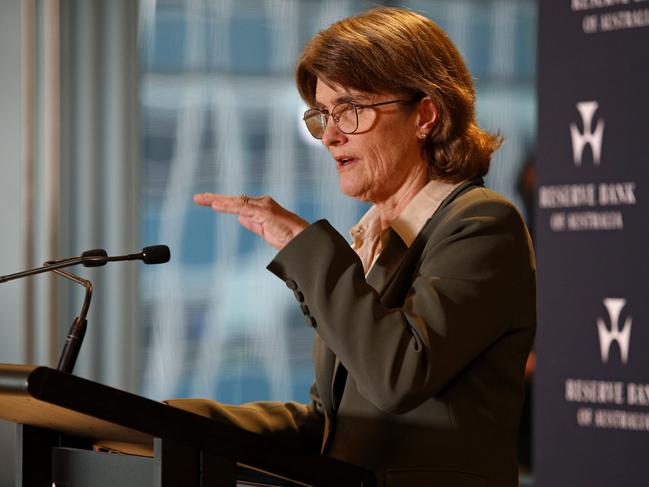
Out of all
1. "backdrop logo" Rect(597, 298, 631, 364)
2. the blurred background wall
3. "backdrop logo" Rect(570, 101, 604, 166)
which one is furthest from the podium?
the blurred background wall

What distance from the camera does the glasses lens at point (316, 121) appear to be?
182 centimetres

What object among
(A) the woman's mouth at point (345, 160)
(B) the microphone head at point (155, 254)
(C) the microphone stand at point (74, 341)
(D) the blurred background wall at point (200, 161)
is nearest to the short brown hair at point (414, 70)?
(A) the woman's mouth at point (345, 160)

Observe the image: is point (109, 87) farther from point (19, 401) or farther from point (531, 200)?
point (19, 401)

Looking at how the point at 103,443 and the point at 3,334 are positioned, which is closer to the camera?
the point at 103,443

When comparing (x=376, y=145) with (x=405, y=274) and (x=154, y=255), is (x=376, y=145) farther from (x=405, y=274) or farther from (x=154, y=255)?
(x=154, y=255)

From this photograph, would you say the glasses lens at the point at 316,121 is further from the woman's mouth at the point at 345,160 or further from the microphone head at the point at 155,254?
the microphone head at the point at 155,254

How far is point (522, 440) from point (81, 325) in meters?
3.72

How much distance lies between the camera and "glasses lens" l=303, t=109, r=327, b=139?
182 centimetres

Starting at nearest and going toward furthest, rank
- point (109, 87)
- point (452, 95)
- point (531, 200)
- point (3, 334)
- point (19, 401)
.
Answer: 1. point (19, 401)
2. point (452, 95)
3. point (3, 334)
4. point (109, 87)
5. point (531, 200)

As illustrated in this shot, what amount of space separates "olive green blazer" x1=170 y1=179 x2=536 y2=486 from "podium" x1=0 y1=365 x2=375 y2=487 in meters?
0.16

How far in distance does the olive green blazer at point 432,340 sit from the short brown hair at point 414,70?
135mm

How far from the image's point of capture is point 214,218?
4.62m

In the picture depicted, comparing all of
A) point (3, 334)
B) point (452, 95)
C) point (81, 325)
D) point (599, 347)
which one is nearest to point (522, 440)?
point (599, 347)

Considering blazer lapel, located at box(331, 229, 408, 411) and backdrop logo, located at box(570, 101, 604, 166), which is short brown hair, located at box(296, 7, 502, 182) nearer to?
blazer lapel, located at box(331, 229, 408, 411)
